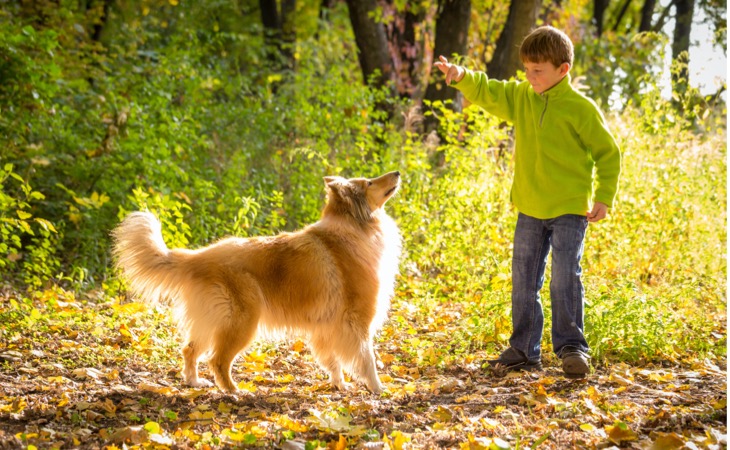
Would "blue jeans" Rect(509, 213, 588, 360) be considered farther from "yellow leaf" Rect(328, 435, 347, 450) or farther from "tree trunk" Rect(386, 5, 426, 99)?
"tree trunk" Rect(386, 5, 426, 99)

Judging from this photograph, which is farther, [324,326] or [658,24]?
[658,24]

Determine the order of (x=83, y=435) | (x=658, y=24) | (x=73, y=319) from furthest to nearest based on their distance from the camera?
(x=658, y=24)
(x=73, y=319)
(x=83, y=435)

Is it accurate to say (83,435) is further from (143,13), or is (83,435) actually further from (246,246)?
(143,13)

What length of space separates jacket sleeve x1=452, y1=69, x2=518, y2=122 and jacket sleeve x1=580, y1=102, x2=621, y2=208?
0.57m

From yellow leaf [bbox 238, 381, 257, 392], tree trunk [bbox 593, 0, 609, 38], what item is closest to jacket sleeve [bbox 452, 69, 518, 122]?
yellow leaf [bbox 238, 381, 257, 392]

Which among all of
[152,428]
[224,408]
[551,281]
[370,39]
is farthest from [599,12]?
[152,428]

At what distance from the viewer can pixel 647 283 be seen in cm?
709

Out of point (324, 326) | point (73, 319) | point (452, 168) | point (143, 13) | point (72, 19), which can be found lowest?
point (73, 319)

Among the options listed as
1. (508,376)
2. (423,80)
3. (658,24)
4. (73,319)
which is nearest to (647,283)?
(508,376)

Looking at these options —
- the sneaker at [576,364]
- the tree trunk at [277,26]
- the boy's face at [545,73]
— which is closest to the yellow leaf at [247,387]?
the sneaker at [576,364]

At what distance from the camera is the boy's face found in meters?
4.34

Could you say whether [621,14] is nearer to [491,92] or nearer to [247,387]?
[491,92]

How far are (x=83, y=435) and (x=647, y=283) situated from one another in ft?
17.9

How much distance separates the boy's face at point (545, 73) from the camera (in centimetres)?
434
